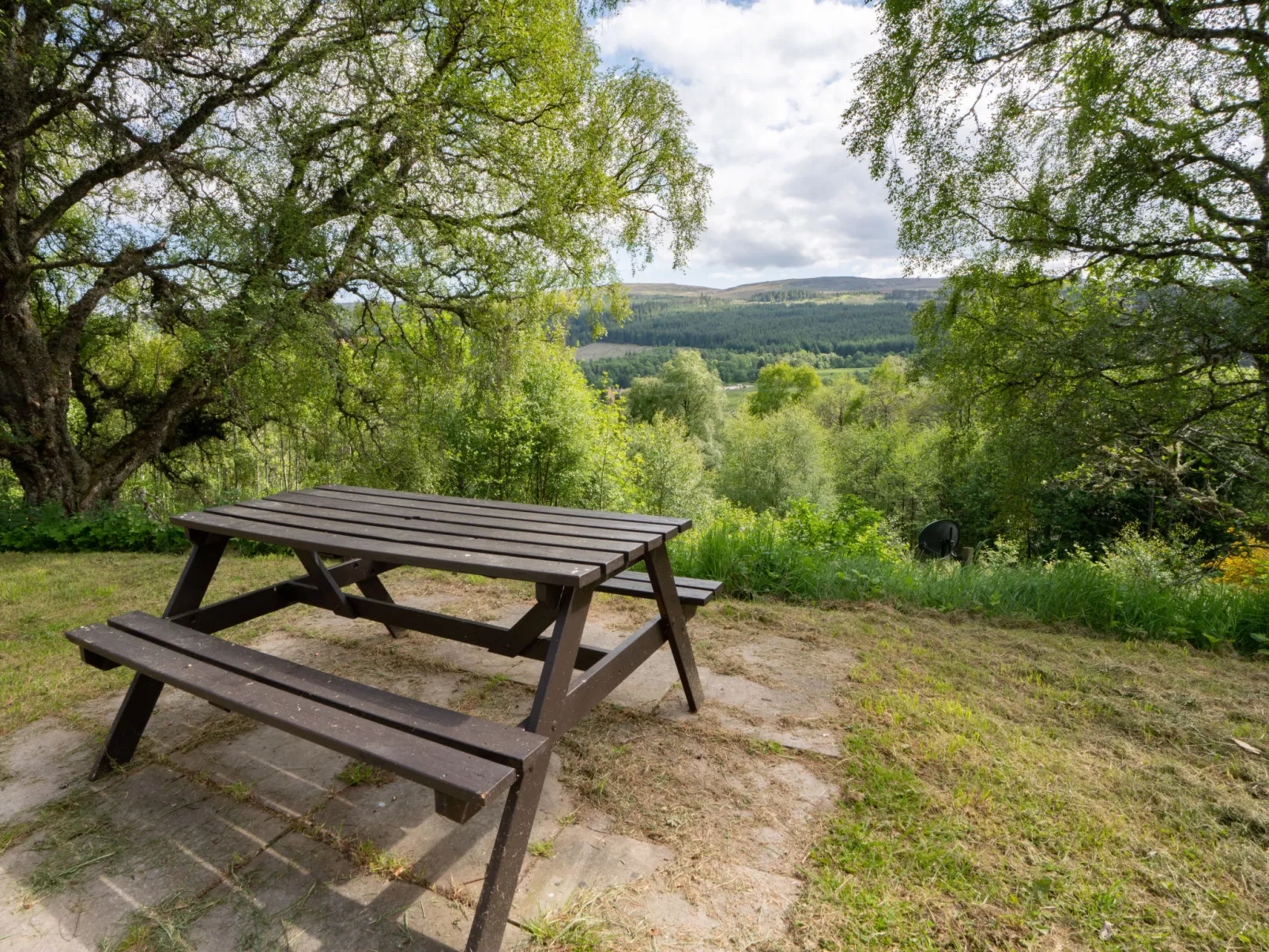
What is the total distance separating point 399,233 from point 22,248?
14.6ft


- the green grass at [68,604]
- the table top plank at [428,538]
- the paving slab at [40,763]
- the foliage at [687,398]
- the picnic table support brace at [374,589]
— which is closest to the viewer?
the table top plank at [428,538]

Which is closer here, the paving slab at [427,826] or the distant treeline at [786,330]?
the paving slab at [427,826]

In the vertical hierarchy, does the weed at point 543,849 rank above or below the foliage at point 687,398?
above

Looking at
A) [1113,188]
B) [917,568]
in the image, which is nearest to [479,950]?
[917,568]

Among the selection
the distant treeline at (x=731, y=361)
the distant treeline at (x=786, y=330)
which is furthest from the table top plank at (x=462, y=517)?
the distant treeline at (x=786, y=330)

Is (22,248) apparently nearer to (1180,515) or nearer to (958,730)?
(958,730)

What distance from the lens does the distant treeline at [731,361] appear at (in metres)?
91.8

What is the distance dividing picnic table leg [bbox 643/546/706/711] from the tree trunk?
940 centimetres

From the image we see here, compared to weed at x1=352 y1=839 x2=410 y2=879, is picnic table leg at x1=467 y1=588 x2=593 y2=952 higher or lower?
higher

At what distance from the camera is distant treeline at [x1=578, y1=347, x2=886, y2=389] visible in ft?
301

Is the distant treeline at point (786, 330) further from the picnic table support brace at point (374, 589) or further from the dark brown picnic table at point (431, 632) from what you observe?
the dark brown picnic table at point (431, 632)

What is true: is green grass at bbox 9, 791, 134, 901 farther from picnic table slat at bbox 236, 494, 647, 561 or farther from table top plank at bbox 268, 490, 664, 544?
table top plank at bbox 268, 490, 664, 544

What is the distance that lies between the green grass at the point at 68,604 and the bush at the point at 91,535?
347 mm

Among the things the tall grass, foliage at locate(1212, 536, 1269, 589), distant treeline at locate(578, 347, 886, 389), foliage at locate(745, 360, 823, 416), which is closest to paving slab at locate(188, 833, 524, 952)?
the tall grass
